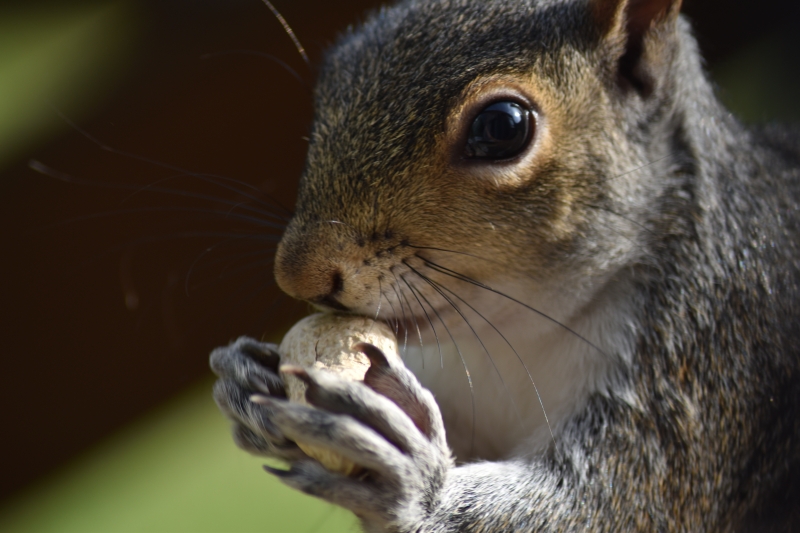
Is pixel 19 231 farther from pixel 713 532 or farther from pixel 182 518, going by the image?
pixel 713 532

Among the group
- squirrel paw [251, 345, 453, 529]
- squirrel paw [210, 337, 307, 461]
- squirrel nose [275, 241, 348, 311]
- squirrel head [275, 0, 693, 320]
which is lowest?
squirrel paw [251, 345, 453, 529]

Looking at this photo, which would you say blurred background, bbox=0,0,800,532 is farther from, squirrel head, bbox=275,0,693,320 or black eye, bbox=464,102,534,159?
black eye, bbox=464,102,534,159

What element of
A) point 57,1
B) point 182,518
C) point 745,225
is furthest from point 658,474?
point 57,1

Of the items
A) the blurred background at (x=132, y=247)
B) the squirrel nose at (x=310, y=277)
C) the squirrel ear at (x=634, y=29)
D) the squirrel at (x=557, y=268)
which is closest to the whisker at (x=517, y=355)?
the squirrel at (x=557, y=268)

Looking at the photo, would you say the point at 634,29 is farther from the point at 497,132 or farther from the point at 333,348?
the point at 333,348

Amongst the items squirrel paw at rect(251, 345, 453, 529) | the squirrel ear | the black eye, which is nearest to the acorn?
squirrel paw at rect(251, 345, 453, 529)

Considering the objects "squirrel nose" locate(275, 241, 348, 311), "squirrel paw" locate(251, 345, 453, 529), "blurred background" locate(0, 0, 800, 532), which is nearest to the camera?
"squirrel paw" locate(251, 345, 453, 529)

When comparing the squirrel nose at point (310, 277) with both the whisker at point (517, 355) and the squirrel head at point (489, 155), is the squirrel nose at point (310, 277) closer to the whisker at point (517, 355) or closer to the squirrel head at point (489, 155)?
the squirrel head at point (489, 155)

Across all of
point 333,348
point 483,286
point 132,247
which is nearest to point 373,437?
point 333,348
